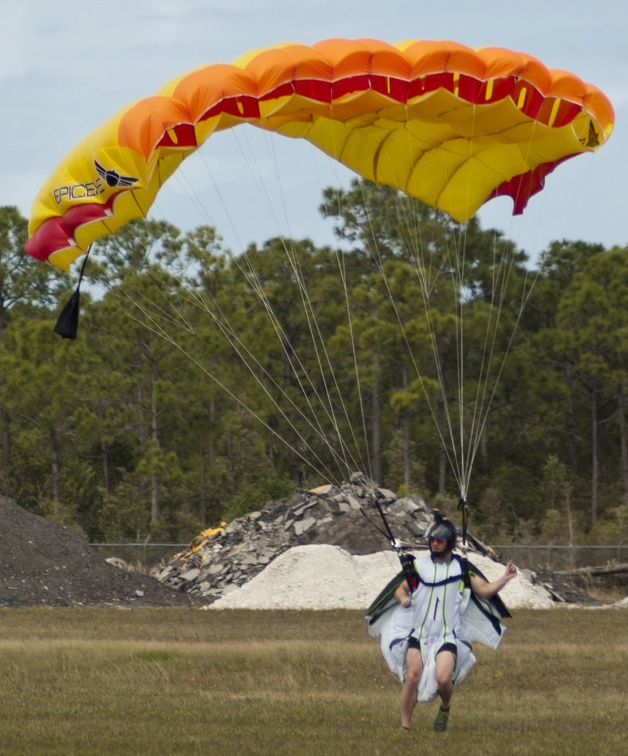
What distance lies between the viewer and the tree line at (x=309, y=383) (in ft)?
129

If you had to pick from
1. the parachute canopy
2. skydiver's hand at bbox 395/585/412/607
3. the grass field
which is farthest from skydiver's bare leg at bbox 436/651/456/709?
the parachute canopy

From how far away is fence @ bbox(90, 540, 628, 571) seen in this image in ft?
105

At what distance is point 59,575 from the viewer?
84.5 ft

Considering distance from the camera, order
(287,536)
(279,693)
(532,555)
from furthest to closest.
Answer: (532,555) < (287,536) < (279,693)

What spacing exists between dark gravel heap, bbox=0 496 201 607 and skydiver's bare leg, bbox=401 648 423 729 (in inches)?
606

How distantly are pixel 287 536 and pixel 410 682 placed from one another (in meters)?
18.1

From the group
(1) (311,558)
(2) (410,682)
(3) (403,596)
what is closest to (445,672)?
(2) (410,682)

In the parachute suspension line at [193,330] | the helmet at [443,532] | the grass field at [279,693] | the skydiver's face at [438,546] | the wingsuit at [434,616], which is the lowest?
the grass field at [279,693]

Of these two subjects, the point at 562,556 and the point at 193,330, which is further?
the point at 193,330

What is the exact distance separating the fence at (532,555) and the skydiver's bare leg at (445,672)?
21.6m

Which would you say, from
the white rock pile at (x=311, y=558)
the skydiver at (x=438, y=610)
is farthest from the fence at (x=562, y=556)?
the skydiver at (x=438, y=610)

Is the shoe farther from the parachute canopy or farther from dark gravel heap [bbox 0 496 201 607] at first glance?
dark gravel heap [bbox 0 496 201 607]

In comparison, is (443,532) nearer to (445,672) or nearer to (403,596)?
(403,596)

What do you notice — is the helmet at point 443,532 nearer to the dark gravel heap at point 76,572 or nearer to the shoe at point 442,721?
the shoe at point 442,721
